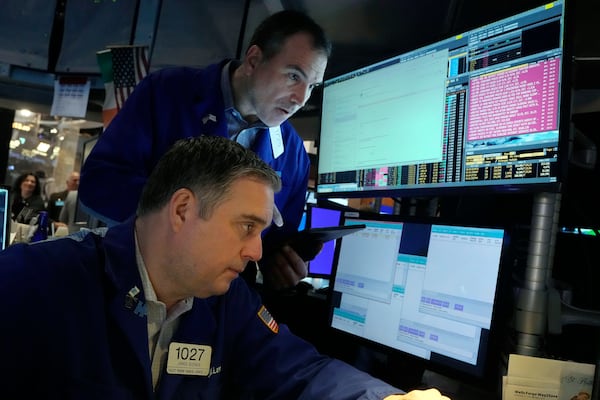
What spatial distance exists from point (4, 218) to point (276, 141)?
1202mm

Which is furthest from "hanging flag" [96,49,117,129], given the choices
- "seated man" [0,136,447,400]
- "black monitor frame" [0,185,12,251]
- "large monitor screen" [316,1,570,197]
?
"seated man" [0,136,447,400]

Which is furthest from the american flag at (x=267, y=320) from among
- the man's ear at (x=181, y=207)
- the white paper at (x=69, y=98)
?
the white paper at (x=69, y=98)

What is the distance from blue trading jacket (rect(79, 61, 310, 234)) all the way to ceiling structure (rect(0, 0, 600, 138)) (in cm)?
63

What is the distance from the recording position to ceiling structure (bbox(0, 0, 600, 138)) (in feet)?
5.77

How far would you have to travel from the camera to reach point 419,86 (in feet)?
3.62

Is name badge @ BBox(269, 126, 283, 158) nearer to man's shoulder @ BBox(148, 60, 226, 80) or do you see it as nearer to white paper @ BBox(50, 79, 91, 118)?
man's shoulder @ BBox(148, 60, 226, 80)

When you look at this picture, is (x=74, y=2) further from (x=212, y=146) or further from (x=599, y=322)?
(x=599, y=322)

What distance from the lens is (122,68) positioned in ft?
8.23

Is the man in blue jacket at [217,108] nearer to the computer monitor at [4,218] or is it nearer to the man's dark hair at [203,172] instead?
the man's dark hair at [203,172]

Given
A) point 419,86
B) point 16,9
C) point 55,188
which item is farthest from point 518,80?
point 55,188

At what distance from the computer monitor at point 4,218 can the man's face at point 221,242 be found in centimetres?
135

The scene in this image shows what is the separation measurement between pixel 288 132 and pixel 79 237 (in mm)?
868

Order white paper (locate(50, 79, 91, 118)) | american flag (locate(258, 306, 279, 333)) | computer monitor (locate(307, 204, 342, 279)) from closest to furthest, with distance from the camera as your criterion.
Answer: american flag (locate(258, 306, 279, 333)), computer monitor (locate(307, 204, 342, 279)), white paper (locate(50, 79, 91, 118))

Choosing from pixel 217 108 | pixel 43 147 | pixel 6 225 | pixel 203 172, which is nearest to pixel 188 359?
pixel 203 172
